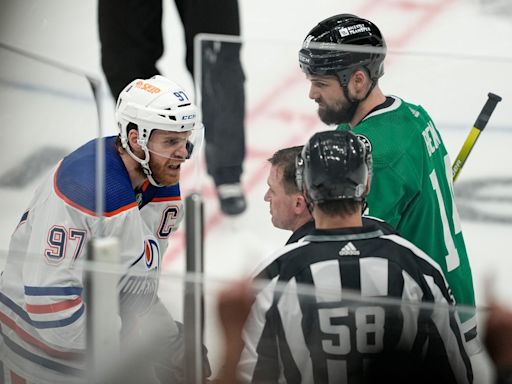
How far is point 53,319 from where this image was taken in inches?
55.1

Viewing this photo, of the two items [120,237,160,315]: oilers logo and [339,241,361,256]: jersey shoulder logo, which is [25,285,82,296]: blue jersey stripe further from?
[339,241,361,256]: jersey shoulder logo

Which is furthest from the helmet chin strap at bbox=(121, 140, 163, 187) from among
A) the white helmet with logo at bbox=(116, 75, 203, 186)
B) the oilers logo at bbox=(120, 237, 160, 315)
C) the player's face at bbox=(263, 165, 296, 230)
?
the oilers logo at bbox=(120, 237, 160, 315)

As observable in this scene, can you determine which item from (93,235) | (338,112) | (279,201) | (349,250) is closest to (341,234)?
(349,250)

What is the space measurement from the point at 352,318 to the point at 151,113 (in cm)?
78

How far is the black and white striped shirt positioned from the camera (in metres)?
0.90

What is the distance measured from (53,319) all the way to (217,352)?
1.36ft

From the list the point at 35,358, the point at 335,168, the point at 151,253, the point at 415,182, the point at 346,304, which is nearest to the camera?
the point at 346,304

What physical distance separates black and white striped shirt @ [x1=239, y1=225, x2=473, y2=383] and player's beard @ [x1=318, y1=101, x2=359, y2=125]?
0.22 metres

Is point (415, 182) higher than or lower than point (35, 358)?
higher

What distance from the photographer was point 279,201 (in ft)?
4.74

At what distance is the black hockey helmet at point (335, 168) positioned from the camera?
1.31 metres

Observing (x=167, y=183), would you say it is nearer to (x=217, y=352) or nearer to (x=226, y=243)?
(x=226, y=243)

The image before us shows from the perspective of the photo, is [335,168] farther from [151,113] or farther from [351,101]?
[151,113]

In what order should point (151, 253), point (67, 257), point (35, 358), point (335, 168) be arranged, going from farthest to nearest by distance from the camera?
point (151, 253) < point (67, 257) < point (335, 168) < point (35, 358)
